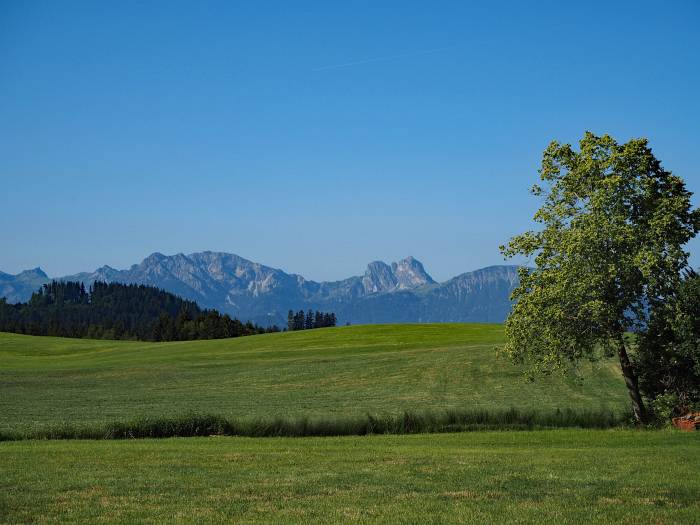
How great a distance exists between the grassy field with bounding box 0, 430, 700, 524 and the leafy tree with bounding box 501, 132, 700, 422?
7.60 m

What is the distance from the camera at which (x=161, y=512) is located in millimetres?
14102

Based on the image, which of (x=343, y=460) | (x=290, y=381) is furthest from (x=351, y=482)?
(x=290, y=381)

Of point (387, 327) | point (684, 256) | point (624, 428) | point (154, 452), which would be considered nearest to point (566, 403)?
point (624, 428)

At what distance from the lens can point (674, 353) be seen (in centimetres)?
3306

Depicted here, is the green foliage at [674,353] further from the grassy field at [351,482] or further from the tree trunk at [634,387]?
the grassy field at [351,482]

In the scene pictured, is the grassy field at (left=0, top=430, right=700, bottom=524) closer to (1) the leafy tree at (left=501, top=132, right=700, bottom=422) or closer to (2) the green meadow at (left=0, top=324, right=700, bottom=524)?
(2) the green meadow at (left=0, top=324, right=700, bottom=524)

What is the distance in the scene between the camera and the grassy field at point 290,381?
44.4 meters

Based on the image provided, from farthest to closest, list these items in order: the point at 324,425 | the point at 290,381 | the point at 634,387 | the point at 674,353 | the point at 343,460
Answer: the point at 290,381, the point at 634,387, the point at 324,425, the point at 674,353, the point at 343,460

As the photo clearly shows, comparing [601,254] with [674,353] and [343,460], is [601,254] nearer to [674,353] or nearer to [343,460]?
[674,353]

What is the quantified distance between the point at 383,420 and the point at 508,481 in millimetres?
17393

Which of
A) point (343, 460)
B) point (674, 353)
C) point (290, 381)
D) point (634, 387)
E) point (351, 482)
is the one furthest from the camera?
point (290, 381)

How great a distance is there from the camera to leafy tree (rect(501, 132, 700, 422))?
3303 centimetres

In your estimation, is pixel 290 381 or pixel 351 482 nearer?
pixel 351 482

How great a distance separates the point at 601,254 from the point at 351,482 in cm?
2017
